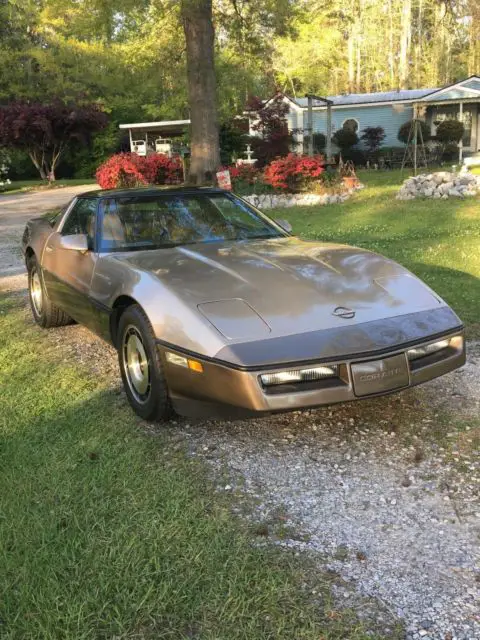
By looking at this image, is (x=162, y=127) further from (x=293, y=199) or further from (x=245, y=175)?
(x=293, y=199)

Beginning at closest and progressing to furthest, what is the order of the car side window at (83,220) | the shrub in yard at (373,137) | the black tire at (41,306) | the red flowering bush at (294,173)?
the car side window at (83,220)
the black tire at (41,306)
the red flowering bush at (294,173)
the shrub in yard at (373,137)

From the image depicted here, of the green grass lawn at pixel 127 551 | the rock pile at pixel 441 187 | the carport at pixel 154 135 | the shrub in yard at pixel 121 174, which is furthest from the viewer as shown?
the carport at pixel 154 135

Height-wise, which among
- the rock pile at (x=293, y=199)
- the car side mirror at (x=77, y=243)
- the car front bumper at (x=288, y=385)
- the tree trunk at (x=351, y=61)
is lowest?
the rock pile at (x=293, y=199)

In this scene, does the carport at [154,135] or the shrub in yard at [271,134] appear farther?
the carport at [154,135]

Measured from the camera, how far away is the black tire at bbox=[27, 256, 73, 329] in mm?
5543

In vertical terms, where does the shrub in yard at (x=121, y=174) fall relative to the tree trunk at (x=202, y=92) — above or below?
below

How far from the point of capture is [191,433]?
11.5ft

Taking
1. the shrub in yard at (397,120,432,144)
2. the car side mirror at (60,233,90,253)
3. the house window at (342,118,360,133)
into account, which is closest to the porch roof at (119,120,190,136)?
the house window at (342,118,360,133)

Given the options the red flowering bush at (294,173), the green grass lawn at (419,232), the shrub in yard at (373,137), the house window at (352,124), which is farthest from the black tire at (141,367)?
the house window at (352,124)

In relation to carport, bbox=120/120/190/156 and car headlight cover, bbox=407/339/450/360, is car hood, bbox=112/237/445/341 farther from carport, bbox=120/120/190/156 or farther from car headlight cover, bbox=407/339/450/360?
carport, bbox=120/120/190/156

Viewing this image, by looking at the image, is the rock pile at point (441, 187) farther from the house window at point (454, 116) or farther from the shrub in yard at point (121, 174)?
the house window at point (454, 116)

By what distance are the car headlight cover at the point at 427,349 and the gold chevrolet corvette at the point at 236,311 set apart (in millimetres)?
11

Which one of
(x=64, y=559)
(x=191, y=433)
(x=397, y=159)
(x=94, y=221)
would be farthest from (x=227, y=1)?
(x=64, y=559)

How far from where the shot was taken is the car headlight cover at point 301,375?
9.61ft
